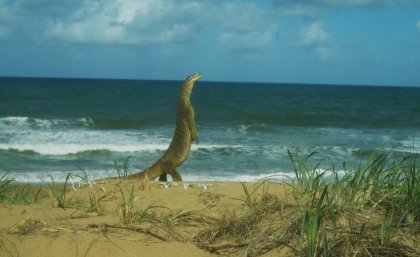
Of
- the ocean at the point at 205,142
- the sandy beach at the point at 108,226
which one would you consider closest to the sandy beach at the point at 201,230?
the sandy beach at the point at 108,226

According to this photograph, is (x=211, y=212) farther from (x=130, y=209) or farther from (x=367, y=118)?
(x=367, y=118)

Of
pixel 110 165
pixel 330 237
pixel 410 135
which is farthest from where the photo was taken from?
pixel 410 135

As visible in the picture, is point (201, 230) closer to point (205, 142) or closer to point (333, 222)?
point (333, 222)

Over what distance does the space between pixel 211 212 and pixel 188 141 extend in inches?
151

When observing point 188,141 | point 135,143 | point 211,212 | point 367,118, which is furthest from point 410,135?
point 211,212

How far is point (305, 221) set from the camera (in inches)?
118

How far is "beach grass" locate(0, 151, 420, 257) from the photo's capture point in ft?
9.67

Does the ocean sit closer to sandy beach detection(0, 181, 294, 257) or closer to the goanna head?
the goanna head

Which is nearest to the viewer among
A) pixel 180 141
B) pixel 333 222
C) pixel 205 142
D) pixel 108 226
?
pixel 333 222

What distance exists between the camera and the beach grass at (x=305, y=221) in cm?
295

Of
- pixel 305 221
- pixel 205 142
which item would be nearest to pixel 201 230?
pixel 305 221

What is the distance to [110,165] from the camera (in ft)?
47.8

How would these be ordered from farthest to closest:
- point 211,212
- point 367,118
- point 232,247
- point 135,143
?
point 367,118, point 135,143, point 211,212, point 232,247

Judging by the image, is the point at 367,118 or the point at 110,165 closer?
the point at 110,165
